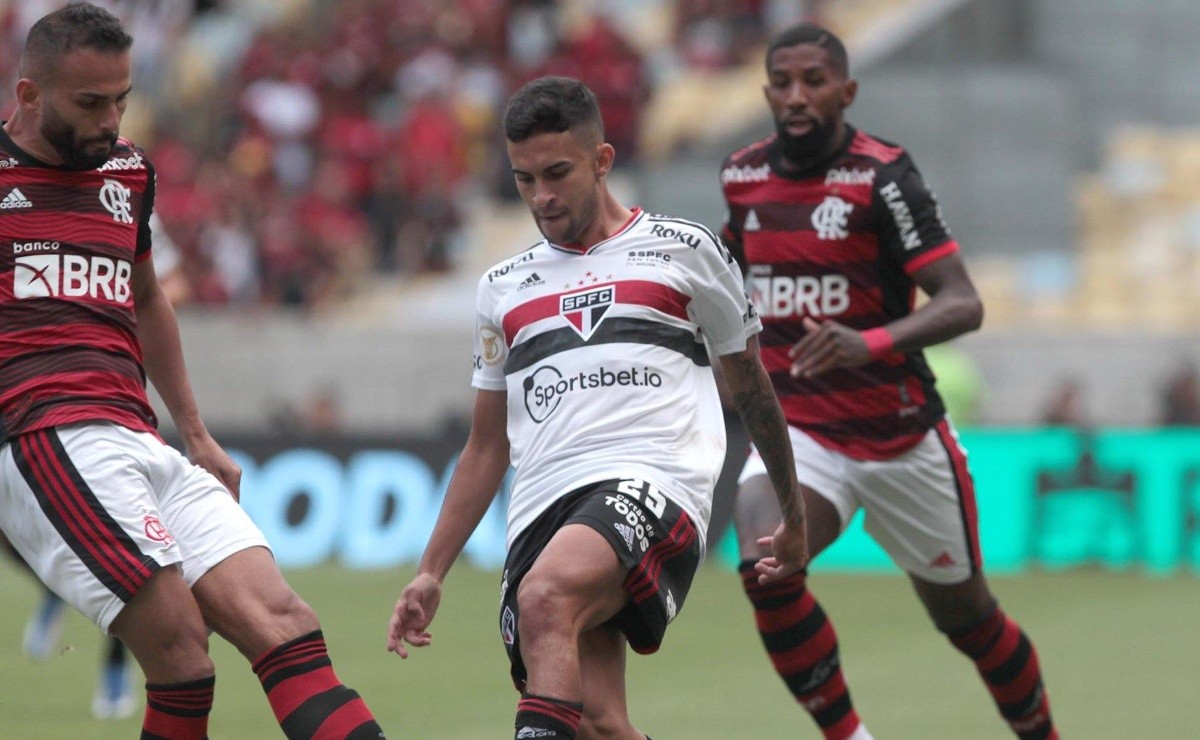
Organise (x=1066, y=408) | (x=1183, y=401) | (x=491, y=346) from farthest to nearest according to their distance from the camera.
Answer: (x=1183, y=401)
(x=1066, y=408)
(x=491, y=346)

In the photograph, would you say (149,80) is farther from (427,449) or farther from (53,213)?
→ (53,213)

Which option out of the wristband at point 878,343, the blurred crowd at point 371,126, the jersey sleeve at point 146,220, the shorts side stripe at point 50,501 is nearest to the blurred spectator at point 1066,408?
the blurred crowd at point 371,126

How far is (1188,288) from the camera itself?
1883 centimetres

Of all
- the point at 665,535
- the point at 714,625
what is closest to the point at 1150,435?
the point at 714,625

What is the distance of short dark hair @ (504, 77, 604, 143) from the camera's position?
17.2ft

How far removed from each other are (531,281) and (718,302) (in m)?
0.52

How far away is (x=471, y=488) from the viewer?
5570mm

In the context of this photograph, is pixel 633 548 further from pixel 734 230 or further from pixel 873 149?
pixel 873 149

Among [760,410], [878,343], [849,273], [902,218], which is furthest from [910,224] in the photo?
[760,410]

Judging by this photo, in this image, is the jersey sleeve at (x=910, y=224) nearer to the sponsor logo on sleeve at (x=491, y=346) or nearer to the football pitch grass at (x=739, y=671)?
the sponsor logo on sleeve at (x=491, y=346)

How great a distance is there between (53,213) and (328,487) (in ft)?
35.5

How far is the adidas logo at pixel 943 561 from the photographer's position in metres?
6.98

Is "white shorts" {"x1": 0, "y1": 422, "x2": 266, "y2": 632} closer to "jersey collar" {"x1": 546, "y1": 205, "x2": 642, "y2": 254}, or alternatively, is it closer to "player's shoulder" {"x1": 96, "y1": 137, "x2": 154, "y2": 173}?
"player's shoulder" {"x1": 96, "y1": 137, "x2": 154, "y2": 173}

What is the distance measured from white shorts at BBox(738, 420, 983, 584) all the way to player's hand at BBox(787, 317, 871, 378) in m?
0.71
